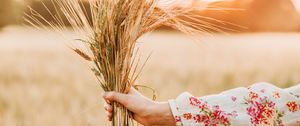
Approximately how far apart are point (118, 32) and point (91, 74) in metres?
2.05

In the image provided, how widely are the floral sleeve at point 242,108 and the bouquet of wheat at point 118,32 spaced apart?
16cm

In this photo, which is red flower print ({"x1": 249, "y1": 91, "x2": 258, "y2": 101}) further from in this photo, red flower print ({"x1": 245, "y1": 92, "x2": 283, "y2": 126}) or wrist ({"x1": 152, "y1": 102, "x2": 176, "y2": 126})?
wrist ({"x1": 152, "y1": 102, "x2": 176, "y2": 126})

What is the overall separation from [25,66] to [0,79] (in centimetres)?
34

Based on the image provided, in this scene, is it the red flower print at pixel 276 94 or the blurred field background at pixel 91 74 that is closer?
the red flower print at pixel 276 94

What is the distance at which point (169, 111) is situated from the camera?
203 centimetres

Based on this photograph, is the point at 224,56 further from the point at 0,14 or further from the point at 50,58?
the point at 0,14

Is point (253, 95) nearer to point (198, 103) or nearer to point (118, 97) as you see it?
point (198, 103)

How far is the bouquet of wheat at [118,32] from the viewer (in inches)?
75.2

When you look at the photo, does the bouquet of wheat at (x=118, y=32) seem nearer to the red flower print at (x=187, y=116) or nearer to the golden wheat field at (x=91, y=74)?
the red flower print at (x=187, y=116)

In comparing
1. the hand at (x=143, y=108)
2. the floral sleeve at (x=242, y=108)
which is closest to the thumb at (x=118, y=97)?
the hand at (x=143, y=108)

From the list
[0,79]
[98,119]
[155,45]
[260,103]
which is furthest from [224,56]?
[260,103]

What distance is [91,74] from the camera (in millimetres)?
3971

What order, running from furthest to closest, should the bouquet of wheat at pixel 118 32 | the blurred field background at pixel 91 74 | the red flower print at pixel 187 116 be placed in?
the blurred field background at pixel 91 74 → the red flower print at pixel 187 116 → the bouquet of wheat at pixel 118 32

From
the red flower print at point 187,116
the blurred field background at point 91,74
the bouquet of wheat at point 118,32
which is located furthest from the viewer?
the blurred field background at point 91,74
